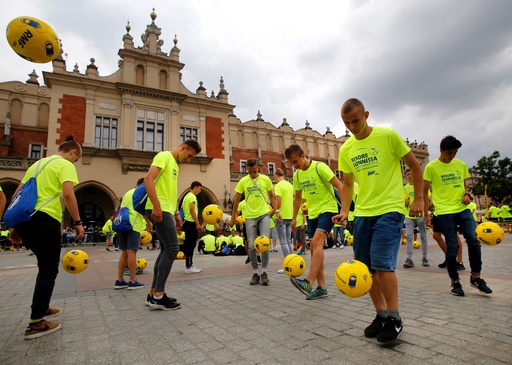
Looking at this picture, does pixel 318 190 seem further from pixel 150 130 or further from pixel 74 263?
pixel 150 130

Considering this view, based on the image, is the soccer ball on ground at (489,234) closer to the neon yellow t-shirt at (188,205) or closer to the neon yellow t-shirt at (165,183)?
the neon yellow t-shirt at (165,183)

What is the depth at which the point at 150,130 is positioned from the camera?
2391cm

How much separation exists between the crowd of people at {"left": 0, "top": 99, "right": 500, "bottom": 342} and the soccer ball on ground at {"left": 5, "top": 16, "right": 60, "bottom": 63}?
127 centimetres

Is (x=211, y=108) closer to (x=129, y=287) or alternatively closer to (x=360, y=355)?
(x=129, y=287)

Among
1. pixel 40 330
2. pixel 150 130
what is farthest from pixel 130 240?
pixel 150 130

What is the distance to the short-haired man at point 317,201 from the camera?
401 centimetres

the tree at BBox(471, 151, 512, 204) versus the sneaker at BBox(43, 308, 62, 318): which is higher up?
the tree at BBox(471, 151, 512, 204)

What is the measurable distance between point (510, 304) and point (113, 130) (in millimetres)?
24188

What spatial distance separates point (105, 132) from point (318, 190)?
2207 centimetres

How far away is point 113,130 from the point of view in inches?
898

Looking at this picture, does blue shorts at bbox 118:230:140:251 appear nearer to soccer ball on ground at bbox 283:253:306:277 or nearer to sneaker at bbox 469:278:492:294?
soccer ball on ground at bbox 283:253:306:277

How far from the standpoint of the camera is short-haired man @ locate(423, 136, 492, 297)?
161 inches

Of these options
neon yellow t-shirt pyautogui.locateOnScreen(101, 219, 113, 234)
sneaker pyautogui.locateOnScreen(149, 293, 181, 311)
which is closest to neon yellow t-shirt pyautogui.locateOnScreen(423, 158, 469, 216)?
sneaker pyautogui.locateOnScreen(149, 293, 181, 311)

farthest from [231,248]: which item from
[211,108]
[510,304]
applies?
[211,108]
